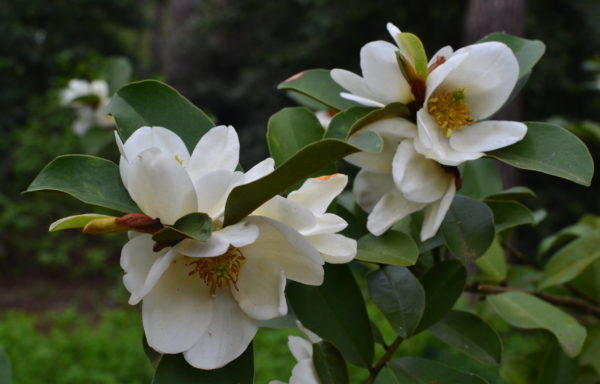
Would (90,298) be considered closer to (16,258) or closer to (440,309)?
(16,258)

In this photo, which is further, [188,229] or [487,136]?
[487,136]

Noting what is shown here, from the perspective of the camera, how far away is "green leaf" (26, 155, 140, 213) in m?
0.44

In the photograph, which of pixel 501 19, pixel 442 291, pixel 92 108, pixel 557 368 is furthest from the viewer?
pixel 501 19

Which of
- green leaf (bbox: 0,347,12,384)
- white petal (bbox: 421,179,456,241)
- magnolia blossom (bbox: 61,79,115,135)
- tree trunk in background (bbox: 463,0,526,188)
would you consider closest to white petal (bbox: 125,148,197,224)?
white petal (bbox: 421,179,456,241)

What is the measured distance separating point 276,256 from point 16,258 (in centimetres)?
559

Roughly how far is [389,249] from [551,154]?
0.16 metres

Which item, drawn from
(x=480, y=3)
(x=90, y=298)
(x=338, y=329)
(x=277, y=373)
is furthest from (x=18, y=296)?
(x=338, y=329)

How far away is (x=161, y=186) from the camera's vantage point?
0.41 meters

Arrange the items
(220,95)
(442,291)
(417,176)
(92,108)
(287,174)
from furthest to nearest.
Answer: (220,95) → (92,108) → (442,291) → (417,176) → (287,174)

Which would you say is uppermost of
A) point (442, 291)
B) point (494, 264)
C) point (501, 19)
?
point (442, 291)

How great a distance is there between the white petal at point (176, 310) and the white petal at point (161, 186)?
0.05 m

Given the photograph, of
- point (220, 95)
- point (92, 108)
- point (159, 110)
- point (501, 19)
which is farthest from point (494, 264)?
point (220, 95)

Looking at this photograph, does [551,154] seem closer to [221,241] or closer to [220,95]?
[221,241]

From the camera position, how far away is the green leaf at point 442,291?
60cm
